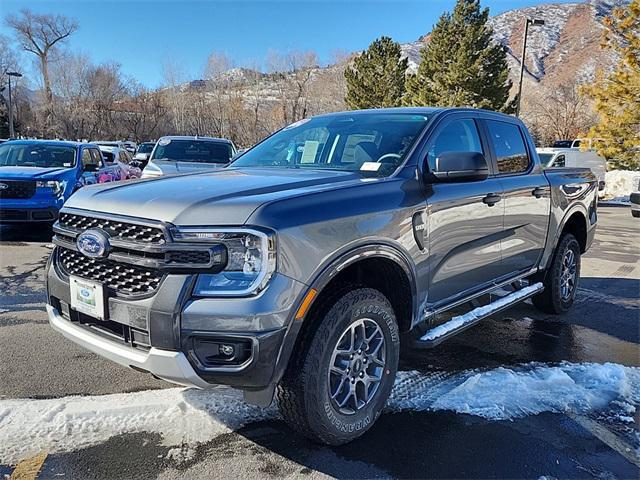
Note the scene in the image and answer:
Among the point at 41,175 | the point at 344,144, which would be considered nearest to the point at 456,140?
the point at 344,144

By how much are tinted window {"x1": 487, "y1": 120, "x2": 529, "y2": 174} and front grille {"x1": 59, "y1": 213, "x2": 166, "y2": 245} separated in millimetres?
2991

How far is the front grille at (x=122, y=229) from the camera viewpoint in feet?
7.97

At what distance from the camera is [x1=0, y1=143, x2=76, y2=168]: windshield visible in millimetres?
9547

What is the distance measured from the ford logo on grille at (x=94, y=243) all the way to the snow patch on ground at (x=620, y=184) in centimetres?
1993

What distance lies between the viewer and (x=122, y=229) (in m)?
2.57

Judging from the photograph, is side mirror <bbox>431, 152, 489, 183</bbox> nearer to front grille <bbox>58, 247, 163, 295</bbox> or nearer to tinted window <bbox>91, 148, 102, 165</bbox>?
front grille <bbox>58, 247, 163, 295</bbox>

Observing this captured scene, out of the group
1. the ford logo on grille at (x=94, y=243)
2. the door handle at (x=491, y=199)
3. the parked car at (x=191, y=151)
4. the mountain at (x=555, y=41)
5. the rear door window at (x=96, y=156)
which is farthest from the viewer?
the mountain at (x=555, y=41)

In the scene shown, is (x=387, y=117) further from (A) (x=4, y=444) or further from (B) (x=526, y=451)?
(A) (x=4, y=444)

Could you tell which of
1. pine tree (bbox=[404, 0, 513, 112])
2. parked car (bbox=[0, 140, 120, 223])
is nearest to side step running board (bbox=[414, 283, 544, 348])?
parked car (bbox=[0, 140, 120, 223])

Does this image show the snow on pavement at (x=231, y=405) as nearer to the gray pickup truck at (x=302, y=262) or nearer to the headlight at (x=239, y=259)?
the gray pickup truck at (x=302, y=262)

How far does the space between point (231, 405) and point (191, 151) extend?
9.16m

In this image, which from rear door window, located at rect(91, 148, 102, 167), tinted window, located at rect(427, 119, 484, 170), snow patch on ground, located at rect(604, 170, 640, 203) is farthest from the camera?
snow patch on ground, located at rect(604, 170, 640, 203)

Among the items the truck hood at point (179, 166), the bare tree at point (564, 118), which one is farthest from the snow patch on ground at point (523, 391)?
the bare tree at point (564, 118)

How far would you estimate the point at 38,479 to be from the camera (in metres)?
2.48
